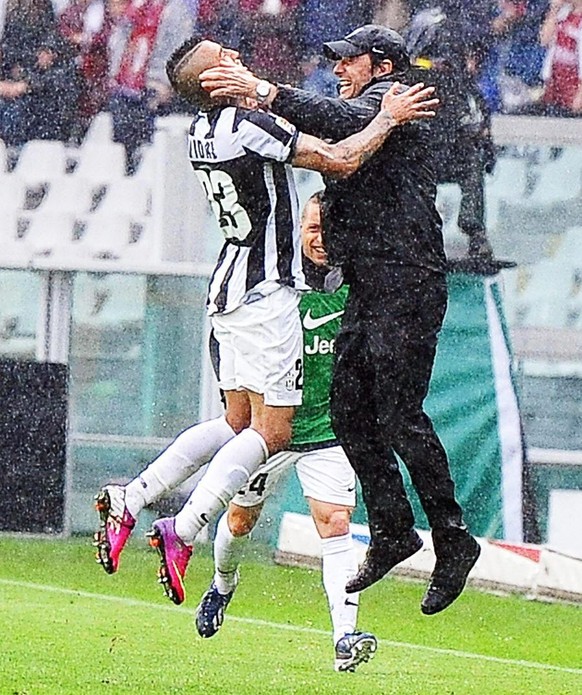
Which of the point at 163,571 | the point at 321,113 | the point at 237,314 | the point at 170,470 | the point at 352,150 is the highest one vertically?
the point at 321,113

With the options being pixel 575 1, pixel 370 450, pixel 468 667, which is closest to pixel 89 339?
pixel 575 1

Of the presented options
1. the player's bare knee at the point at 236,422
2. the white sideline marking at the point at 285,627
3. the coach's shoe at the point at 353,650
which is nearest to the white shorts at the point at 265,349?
the player's bare knee at the point at 236,422

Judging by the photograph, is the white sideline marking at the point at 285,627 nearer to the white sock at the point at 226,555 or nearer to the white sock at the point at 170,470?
the white sock at the point at 226,555

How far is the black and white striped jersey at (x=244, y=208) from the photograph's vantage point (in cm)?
661

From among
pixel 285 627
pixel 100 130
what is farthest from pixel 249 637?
pixel 100 130

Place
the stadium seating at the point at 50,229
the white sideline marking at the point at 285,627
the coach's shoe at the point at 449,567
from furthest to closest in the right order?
the stadium seating at the point at 50,229, the white sideline marking at the point at 285,627, the coach's shoe at the point at 449,567

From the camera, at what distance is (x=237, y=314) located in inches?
267

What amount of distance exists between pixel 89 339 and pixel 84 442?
59 cm

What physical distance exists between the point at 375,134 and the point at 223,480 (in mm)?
1208

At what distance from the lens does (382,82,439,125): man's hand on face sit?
20.4 ft

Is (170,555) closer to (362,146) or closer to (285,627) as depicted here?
(362,146)

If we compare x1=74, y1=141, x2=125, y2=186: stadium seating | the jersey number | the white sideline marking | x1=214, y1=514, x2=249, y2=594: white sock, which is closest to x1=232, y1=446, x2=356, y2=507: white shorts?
x1=214, y1=514, x2=249, y2=594: white sock

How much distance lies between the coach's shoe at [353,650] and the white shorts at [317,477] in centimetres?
52

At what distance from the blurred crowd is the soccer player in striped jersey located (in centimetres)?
466
